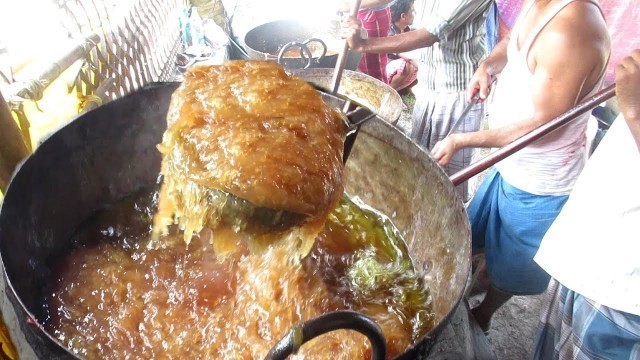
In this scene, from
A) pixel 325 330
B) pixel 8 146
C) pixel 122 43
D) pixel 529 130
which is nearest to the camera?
pixel 325 330

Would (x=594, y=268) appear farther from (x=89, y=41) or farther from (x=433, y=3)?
(x=89, y=41)

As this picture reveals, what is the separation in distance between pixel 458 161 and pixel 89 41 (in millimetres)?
2830

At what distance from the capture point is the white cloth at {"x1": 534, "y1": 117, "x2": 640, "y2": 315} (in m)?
1.78

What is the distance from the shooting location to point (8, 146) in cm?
151

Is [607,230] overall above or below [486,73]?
below

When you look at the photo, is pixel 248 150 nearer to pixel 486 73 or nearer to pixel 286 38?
pixel 486 73

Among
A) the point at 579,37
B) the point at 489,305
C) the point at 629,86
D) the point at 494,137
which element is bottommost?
the point at 489,305

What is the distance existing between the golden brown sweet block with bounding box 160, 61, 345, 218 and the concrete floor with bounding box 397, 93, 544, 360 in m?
2.42

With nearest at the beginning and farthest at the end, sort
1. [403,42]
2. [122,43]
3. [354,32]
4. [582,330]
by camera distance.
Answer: [582,330] → [122,43] → [354,32] → [403,42]

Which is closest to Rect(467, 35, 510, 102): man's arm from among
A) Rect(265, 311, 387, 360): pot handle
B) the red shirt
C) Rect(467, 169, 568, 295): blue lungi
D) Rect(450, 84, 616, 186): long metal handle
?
Rect(467, 169, 568, 295): blue lungi

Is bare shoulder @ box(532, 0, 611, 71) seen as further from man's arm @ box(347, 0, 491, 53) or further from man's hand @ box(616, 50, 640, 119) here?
man's arm @ box(347, 0, 491, 53)

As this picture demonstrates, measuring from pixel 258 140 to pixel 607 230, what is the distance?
1.56 meters

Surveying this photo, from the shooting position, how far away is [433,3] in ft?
11.3

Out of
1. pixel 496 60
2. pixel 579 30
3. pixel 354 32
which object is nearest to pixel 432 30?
pixel 496 60
